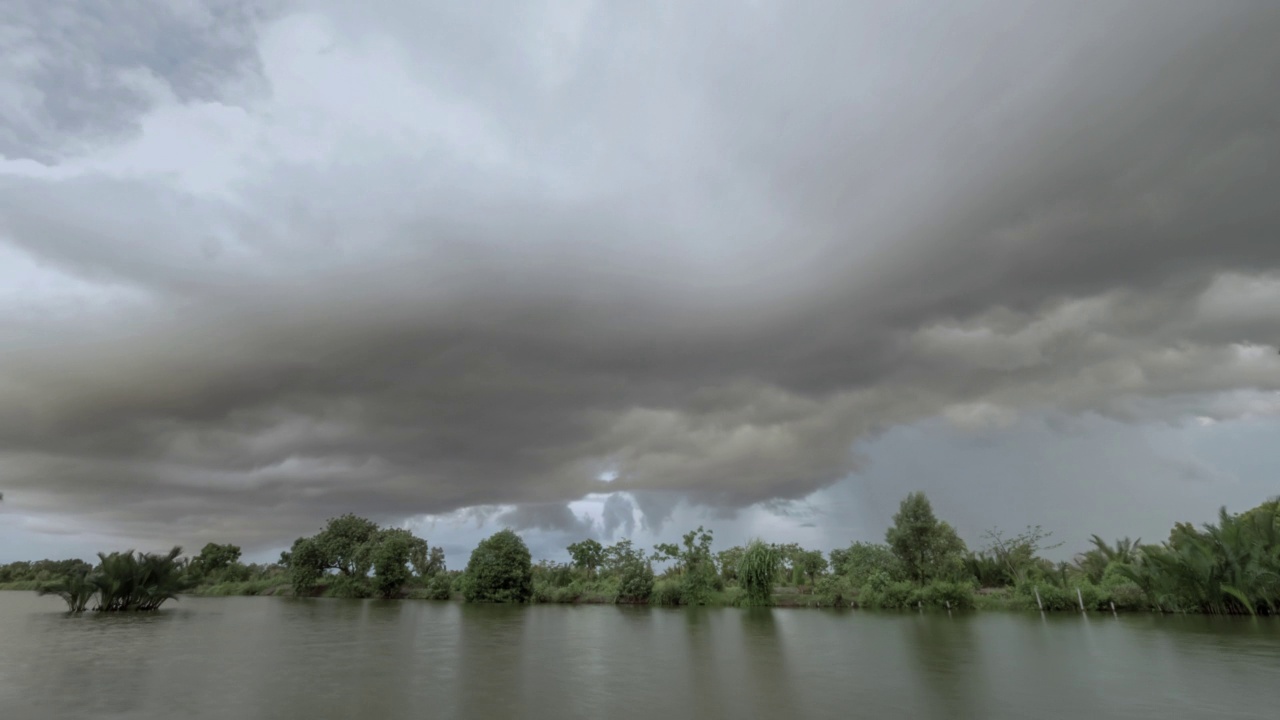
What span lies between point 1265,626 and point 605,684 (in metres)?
30.7

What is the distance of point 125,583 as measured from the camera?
44.8 metres

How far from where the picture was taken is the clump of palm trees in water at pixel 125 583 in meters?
43.4

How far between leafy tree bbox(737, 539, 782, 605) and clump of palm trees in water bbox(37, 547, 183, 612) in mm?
41708

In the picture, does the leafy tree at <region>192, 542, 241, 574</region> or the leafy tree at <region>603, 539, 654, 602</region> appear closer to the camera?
the leafy tree at <region>603, 539, 654, 602</region>

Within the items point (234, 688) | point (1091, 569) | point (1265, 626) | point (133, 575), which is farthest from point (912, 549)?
point (133, 575)

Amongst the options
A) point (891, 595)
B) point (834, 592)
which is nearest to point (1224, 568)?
point (891, 595)

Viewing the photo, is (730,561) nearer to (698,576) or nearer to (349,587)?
(698,576)

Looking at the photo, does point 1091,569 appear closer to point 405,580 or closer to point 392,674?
point 392,674

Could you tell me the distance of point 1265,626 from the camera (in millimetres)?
28000

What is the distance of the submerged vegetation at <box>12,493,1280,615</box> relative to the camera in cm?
3325

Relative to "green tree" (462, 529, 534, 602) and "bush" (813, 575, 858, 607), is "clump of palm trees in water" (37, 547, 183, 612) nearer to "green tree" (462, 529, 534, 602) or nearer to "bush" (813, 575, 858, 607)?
"green tree" (462, 529, 534, 602)

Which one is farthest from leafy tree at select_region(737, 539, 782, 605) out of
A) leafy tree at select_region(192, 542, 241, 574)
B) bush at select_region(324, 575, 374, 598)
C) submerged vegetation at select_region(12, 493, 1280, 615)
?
leafy tree at select_region(192, 542, 241, 574)

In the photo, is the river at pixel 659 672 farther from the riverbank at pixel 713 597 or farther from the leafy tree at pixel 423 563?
the leafy tree at pixel 423 563

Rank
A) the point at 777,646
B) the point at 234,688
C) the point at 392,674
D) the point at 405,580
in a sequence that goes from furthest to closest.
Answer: the point at 405,580 < the point at 777,646 < the point at 392,674 < the point at 234,688
